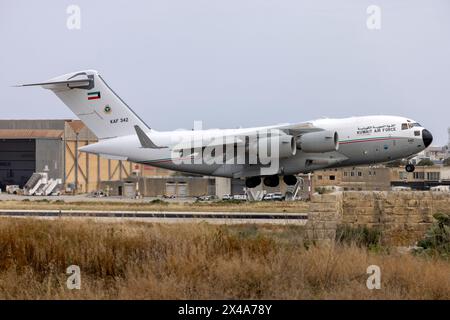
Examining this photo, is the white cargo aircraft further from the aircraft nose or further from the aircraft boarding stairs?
the aircraft boarding stairs

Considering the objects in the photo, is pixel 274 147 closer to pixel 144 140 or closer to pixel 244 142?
pixel 244 142

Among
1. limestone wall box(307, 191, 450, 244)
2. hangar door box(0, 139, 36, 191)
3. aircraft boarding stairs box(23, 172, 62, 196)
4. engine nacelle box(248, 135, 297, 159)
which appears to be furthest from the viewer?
hangar door box(0, 139, 36, 191)

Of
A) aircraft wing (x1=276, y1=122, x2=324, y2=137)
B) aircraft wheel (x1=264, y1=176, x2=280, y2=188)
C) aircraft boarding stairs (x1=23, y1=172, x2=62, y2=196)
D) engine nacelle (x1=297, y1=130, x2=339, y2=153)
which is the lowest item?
aircraft wheel (x1=264, y1=176, x2=280, y2=188)

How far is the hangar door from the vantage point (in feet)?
299

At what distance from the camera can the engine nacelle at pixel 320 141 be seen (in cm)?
3619

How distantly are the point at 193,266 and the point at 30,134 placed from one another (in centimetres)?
7458

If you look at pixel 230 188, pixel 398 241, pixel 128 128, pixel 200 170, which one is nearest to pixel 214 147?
pixel 200 170

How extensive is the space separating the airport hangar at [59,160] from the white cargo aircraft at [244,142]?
3663 centimetres

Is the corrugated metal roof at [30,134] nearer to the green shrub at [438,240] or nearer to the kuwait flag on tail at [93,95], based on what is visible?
the kuwait flag on tail at [93,95]

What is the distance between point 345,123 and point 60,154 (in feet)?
173

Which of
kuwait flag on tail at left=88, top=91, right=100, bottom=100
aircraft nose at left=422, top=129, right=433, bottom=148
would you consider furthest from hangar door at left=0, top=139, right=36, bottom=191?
aircraft nose at left=422, top=129, right=433, bottom=148

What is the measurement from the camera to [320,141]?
36.4m
